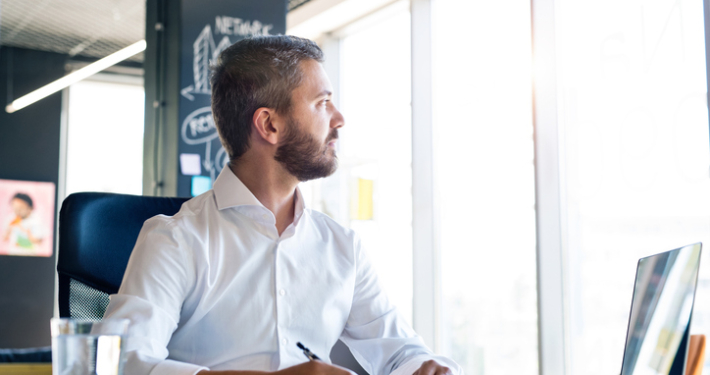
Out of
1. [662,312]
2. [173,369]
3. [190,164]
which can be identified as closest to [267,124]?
[173,369]

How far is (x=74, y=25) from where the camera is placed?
181 inches

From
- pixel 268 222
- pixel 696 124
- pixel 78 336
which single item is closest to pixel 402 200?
pixel 696 124

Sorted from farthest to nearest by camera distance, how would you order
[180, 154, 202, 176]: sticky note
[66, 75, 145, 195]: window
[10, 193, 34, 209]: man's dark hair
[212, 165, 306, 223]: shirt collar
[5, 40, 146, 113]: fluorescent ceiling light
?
[66, 75, 145, 195]: window, [5, 40, 146, 113]: fluorescent ceiling light, [10, 193, 34, 209]: man's dark hair, [180, 154, 202, 176]: sticky note, [212, 165, 306, 223]: shirt collar

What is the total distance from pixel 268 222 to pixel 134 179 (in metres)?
3.65

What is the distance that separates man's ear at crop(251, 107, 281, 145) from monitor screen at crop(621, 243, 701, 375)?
2.72ft

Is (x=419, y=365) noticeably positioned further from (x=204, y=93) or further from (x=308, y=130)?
(x=204, y=93)

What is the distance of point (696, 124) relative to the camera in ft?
8.12

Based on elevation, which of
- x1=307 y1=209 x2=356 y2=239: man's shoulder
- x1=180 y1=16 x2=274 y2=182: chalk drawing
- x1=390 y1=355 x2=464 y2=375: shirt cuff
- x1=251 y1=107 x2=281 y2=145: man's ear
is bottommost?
x1=390 y1=355 x2=464 y2=375: shirt cuff

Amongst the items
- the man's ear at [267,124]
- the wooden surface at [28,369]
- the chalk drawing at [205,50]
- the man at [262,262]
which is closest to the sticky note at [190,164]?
the chalk drawing at [205,50]

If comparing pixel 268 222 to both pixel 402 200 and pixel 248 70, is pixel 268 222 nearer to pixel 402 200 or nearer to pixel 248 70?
pixel 248 70

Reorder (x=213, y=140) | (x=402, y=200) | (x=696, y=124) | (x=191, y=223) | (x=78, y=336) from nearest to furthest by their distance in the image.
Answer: (x=78, y=336) → (x=191, y=223) → (x=696, y=124) → (x=213, y=140) → (x=402, y=200)

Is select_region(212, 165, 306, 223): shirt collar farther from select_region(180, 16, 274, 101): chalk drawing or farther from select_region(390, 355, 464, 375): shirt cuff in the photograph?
select_region(180, 16, 274, 101): chalk drawing

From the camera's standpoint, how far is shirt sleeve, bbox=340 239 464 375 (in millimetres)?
1406

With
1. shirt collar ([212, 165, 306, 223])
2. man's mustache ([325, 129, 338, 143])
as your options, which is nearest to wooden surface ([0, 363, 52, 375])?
shirt collar ([212, 165, 306, 223])
